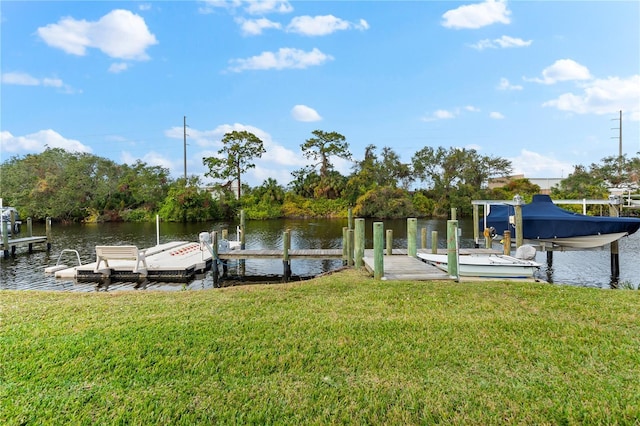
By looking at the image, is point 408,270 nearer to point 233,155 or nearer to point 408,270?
point 408,270

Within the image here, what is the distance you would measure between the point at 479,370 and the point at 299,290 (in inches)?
153

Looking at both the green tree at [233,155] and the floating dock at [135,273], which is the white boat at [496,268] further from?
the green tree at [233,155]

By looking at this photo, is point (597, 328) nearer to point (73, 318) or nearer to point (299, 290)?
point (299, 290)

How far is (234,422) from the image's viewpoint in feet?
9.25

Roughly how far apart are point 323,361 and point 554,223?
1170 centimetres

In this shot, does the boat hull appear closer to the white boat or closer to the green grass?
the white boat

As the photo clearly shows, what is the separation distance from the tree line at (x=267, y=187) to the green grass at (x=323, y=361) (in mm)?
38478

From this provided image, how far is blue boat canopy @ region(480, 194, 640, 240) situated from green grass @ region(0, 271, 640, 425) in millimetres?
7074

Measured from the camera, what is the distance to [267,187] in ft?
162

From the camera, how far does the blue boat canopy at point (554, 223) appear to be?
11789mm

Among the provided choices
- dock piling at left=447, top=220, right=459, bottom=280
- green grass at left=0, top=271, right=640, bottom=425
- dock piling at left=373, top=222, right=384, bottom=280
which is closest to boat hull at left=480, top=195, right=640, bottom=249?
dock piling at left=447, top=220, right=459, bottom=280

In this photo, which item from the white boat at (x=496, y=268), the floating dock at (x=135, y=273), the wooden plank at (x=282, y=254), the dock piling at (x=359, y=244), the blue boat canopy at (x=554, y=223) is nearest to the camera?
the white boat at (x=496, y=268)

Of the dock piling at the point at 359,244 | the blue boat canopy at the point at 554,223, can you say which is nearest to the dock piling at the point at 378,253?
the dock piling at the point at 359,244

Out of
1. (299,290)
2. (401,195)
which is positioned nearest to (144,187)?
(401,195)
